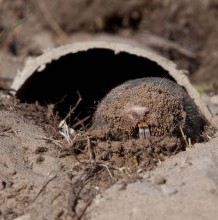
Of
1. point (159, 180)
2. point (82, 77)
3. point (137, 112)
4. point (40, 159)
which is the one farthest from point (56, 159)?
point (82, 77)

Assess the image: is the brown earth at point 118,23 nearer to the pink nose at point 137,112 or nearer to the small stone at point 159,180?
the pink nose at point 137,112

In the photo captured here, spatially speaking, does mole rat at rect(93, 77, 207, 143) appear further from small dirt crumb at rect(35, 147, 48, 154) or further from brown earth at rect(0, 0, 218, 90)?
brown earth at rect(0, 0, 218, 90)

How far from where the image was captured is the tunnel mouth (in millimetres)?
4141

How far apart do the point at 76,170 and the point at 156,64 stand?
1485 millimetres

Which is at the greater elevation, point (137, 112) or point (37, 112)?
point (37, 112)

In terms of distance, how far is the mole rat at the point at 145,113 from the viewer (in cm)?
304

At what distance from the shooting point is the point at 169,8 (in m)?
6.80

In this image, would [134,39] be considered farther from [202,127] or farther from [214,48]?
[202,127]

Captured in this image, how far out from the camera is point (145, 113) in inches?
119

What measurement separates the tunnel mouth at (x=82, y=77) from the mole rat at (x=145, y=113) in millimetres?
796

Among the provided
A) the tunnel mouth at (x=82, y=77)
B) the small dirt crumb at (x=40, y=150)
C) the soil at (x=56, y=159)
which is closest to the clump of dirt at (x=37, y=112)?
the soil at (x=56, y=159)

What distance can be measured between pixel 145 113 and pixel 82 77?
1524 mm

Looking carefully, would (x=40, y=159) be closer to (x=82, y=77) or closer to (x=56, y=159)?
(x=56, y=159)

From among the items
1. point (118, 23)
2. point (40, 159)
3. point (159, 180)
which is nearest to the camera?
point (159, 180)
